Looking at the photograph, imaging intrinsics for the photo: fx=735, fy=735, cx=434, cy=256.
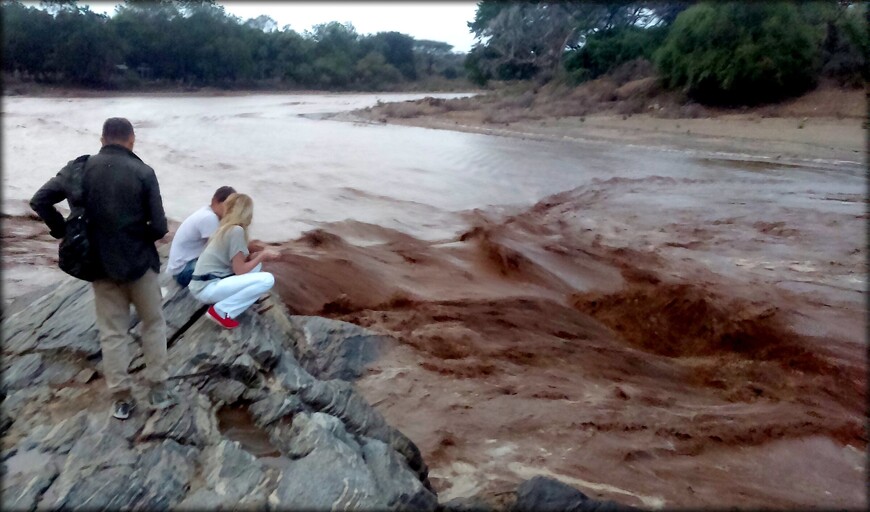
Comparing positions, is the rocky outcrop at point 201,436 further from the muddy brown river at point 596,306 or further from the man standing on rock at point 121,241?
the muddy brown river at point 596,306

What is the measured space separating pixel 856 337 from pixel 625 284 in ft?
8.70

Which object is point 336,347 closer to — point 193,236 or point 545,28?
point 193,236

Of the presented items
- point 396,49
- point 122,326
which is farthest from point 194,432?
point 396,49

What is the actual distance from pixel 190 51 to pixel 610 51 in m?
39.0

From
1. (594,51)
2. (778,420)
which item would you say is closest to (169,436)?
(778,420)

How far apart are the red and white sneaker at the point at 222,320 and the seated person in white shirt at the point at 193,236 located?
0.66m

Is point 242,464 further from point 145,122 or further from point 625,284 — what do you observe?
point 145,122

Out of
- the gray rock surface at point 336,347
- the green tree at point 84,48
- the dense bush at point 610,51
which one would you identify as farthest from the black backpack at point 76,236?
the green tree at point 84,48

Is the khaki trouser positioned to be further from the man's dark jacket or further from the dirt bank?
the dirt bank

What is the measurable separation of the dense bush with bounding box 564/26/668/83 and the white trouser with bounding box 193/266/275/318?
3542 centimetres

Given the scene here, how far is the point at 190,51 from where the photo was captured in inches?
2483

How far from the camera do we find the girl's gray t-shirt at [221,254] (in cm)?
485

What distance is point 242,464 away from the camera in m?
3.69

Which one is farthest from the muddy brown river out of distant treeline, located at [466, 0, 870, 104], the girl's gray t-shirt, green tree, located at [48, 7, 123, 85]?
green tree, located at [48, 7, 123, 85]
